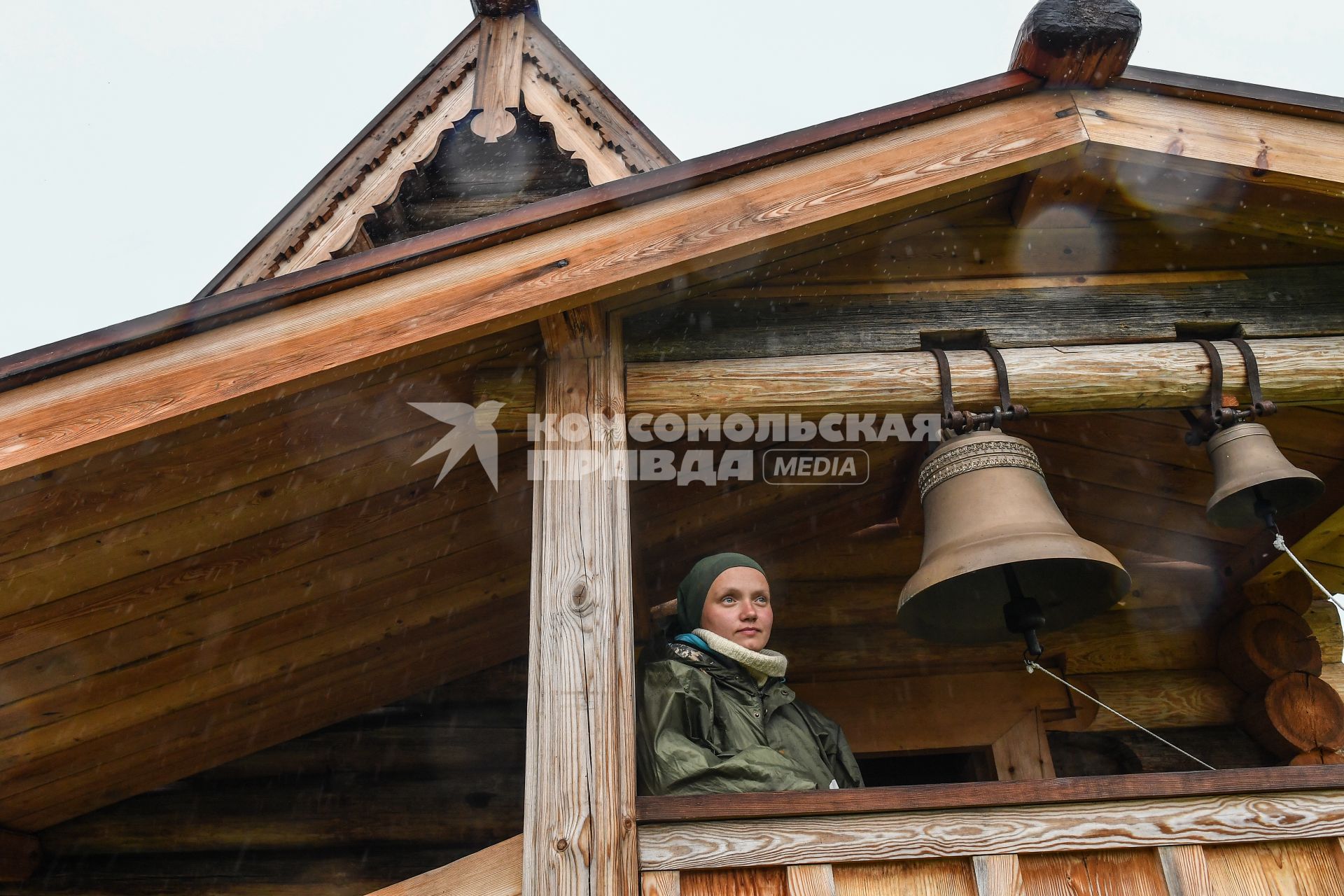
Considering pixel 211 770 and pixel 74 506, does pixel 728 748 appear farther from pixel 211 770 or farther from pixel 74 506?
pixel 211 770

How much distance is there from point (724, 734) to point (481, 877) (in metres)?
0.82

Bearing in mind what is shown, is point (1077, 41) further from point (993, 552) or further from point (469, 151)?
point (469, 151)

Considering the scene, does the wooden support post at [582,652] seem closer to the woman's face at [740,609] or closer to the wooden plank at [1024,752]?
the woman's face at [740,609]

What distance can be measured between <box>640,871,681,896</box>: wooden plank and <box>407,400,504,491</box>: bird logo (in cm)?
123

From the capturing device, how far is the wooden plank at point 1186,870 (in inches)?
83.0

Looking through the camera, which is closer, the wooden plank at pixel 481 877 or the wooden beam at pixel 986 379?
the wooden plank at pixel 481 877

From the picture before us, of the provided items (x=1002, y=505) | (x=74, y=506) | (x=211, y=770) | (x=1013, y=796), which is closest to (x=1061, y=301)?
(x=1002, y=505)

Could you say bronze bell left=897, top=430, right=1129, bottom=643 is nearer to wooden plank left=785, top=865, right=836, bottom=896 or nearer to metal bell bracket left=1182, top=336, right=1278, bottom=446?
metal bell bracket left=1182, top=336, right=1278, bottom=446

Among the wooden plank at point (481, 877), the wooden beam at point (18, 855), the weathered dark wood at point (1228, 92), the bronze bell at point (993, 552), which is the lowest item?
the wooden plank at point (481, 877)

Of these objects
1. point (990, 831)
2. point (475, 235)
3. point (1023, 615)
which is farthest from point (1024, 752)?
point (475, 235)

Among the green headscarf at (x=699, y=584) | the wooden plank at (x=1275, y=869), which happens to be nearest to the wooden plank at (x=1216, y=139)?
the green headscarf at (x=699, y=584)

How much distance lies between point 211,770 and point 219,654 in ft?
3.25

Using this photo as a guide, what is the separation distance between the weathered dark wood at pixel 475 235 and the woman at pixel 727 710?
125 centimetres

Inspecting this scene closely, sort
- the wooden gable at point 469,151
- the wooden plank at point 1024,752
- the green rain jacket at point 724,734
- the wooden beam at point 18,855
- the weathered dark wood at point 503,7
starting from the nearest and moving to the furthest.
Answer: the green rain jacket at point 724,734 < the wooden beam at point 18,855 < the wooden plank at point 1024,752 < the wooden gable at point 469,151 < the weathered dark wood at point 503,7
